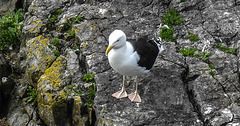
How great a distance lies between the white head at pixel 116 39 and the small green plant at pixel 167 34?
88.9 inches

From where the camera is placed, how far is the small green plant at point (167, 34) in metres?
6.72

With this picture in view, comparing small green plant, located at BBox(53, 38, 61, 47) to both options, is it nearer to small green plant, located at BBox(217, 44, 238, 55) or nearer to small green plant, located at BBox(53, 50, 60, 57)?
small green plant, located at BBox(53, 50, 60, 57)

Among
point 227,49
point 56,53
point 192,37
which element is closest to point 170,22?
point 192,37

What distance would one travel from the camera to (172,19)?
710cm

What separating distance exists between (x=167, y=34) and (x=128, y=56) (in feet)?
7.38

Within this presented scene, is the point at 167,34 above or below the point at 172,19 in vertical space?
below

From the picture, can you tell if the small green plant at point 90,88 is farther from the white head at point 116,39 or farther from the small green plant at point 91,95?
the white head at point 116,39

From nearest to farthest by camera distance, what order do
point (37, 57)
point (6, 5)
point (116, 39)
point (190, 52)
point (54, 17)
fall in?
point (116, 39) < point (190, 52) < point (37, 57) < point (54, 17) < point (6, 5)

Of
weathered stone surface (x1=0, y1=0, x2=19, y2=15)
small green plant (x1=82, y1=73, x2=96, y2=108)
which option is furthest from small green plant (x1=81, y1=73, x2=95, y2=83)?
weathered stone surface (x1=0, y1=0, x2=19, y2=15)

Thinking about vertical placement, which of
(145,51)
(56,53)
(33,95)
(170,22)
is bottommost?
(33,95)

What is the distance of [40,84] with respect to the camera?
5914 mm

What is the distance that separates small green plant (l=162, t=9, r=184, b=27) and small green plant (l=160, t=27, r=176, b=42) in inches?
9.8

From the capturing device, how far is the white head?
4617mm

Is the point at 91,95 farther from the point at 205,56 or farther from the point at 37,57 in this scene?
the point at 205,56
